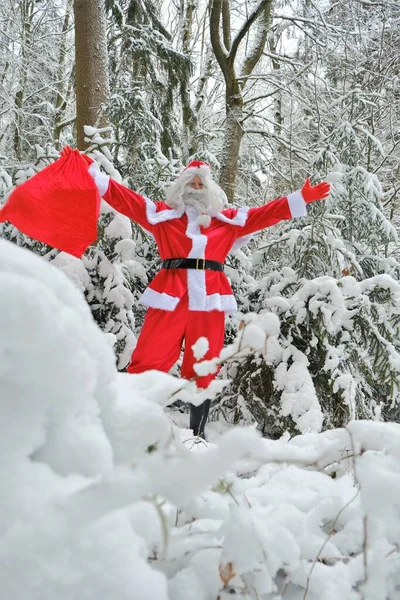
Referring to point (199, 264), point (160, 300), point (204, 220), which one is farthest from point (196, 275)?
point (204, 220)

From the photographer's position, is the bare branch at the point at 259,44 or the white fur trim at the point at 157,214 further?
the bare branch at the point at 259,44

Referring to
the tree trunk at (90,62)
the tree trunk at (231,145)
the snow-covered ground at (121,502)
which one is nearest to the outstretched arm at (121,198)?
the tree trunk at (90,62)

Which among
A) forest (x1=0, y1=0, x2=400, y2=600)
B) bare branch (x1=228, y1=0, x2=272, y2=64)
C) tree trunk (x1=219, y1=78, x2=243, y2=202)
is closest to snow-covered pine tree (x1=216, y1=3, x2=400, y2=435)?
forest (x1=0, y1=0, x2=400, y2=600)

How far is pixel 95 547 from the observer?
1.79ft

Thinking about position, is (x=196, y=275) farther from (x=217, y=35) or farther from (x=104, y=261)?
(x=217, y=35)

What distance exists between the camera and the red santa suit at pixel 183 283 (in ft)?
9.32

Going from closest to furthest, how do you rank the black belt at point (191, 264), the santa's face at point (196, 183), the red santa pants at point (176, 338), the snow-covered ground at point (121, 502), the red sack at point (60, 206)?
the snow-covered ground at point (121, 502) → the red sack at point (60, 206) → the red santa pants at point (176, 338) → the black belt at point (191, 264) → the santa's face at point (196, 183)

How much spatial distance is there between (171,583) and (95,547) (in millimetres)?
181

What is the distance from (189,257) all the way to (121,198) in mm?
610

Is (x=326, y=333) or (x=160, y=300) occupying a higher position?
(x=160, y=300)

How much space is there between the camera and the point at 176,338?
2869 millimetres

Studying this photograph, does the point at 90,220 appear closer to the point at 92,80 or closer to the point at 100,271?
the point at 100,271

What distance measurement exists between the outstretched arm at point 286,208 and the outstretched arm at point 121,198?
2.29ft

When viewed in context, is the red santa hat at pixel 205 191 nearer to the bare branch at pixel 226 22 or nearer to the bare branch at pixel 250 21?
the bare branch at pixel 250 21
